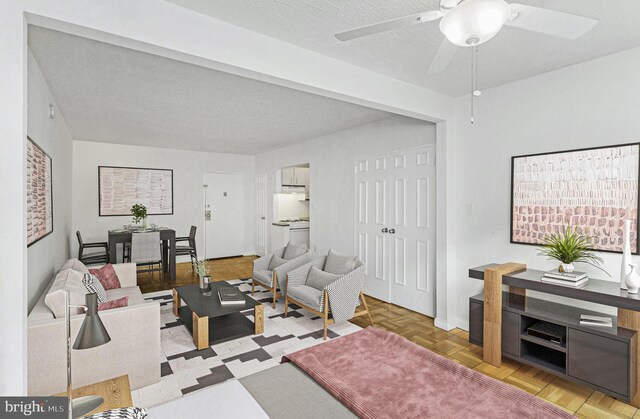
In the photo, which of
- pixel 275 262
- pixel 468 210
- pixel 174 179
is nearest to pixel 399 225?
pixel 468 210

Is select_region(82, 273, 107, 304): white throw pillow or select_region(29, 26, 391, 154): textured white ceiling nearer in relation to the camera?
select_region(29, 26, 391, 154): textured white ceiling

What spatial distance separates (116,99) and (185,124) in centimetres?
117

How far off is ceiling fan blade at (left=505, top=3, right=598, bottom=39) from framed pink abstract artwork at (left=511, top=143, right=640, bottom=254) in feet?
5.49

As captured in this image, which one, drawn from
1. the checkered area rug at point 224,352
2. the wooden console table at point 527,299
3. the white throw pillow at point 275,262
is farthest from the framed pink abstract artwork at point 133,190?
the wooden console table at point 527,299

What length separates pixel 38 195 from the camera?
8.71 ft

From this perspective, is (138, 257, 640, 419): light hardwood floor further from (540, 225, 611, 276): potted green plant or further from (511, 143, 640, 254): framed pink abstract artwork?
(511, 143, 640, 254): framed pink abstract artwork

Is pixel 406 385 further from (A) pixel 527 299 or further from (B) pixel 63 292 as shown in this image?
(B) pixel 63 292

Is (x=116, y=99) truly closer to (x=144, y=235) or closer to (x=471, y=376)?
(x=144, y=235)

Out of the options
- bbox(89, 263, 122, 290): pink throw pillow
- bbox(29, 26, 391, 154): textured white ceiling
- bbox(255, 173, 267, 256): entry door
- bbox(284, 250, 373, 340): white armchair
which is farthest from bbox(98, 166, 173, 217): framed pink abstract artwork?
bbox(284, 250, 373, 340): white armchair

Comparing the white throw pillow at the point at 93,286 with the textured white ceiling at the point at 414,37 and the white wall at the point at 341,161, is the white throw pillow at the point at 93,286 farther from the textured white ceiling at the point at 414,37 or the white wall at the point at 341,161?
the white wall at the point at 341,161

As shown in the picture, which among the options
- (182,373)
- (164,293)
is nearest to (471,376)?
(182,373)

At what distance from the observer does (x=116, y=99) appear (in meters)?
3.54

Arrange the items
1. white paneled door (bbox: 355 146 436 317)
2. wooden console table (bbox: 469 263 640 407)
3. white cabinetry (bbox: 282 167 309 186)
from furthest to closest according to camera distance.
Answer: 1. white cabinetry (bbox: 282 167 309 186)
2. white paneled door (bbox: 355 146 436 317)
3. wooden console table (bbox: 469 263 640 407)

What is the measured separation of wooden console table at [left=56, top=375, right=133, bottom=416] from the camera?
1535mm
